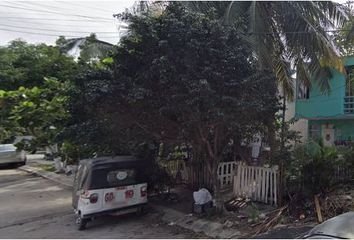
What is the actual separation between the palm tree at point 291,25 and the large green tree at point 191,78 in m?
3.17

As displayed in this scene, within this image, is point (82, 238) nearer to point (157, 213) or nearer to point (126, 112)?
point (157, 213)

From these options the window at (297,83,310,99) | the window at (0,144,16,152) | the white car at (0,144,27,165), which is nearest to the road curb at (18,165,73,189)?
the white car at (0,144,27,165)

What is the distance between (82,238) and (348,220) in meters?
5.82

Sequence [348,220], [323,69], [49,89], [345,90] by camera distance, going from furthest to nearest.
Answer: [345,90] → [49,89] → [323,69] → [348,220]

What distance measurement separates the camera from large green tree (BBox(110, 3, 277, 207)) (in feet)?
24.6

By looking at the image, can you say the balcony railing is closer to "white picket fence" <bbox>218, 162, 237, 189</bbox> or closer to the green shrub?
"white picket fence" <bbox>218, 162, 237, 189</bbox>

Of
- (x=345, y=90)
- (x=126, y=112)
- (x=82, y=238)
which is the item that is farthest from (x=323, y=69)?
(x=82, y=238)

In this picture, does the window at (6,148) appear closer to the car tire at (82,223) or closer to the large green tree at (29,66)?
the large green tree at (29,66)

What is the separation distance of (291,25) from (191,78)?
5984 mm

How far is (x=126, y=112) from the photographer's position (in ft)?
28.5

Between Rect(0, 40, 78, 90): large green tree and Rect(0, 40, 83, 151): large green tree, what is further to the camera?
Rect(0, 40, 78, 90): large green tree

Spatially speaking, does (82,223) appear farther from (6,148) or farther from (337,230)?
(6,148)

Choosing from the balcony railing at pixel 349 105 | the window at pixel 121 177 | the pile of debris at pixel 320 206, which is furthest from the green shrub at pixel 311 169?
the balcony railing at pixel 349 105

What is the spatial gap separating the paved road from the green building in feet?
38.1
